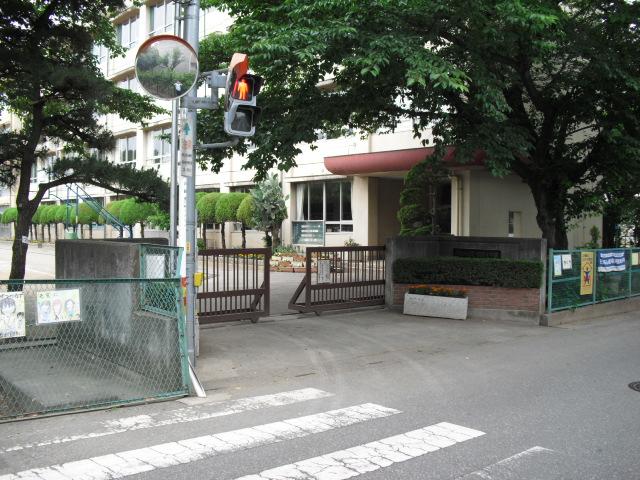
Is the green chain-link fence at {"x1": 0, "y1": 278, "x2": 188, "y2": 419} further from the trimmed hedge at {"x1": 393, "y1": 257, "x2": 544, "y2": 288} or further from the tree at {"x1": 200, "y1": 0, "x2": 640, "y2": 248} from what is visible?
the trimmed hedge at {"x1": 393, "y1": 257, "x2": 544, "y2": 288}

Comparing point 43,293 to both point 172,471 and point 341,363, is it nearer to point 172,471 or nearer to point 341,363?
point 172,471

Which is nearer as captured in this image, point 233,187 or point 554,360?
point 554,360

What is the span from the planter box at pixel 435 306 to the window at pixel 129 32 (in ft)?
115

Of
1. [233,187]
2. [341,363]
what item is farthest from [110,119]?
[341,363]

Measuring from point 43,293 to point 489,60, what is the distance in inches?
395

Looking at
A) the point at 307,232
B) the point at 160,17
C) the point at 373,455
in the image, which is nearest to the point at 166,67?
the point at 373,455

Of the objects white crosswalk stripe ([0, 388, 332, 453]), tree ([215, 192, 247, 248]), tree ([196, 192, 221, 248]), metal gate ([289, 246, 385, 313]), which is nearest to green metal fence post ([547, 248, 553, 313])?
metal gate ([289, 246, 385, 313])

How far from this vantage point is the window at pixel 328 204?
96.2 ft

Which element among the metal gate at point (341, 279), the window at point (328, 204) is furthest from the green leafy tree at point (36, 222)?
the metal gate at point (341, 279)

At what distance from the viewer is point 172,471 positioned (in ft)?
15.9

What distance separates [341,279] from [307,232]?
16.6 meters

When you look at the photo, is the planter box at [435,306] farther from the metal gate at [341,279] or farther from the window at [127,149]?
the window at [127,149]

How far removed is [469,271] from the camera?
1389 centimetres

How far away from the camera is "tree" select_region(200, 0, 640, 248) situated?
10.3 m
